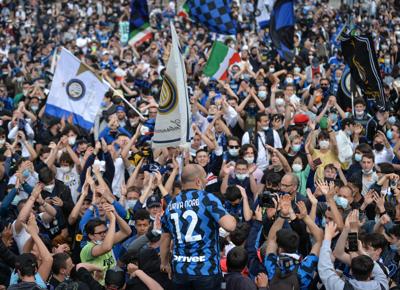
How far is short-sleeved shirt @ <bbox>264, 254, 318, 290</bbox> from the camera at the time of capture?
19.3 feet

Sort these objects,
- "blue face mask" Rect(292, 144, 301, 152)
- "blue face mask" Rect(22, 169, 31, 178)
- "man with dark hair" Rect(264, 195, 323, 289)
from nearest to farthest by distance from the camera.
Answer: "man with dark hair" Rect(264, 195, 323, 289)
"blue face mask" Rect(22, 169, 31, 178)
"blue face mask" Rect(292, 144, 301, 152)

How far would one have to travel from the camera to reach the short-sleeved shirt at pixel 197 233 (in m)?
5.95

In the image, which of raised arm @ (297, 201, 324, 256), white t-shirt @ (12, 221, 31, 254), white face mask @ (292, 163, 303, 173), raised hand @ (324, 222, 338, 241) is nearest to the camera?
raised hand @ (324, 222, 338, 241)

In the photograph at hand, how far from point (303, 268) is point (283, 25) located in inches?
426

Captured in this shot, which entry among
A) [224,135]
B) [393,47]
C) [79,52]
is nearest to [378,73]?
[224,135]

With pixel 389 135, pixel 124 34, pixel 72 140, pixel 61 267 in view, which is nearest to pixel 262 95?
pixel 389 135

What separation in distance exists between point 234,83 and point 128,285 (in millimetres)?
9815

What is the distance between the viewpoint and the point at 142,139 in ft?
37.1

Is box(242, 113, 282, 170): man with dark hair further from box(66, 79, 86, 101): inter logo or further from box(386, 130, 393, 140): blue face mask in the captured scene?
box(66, 79, 86, 101): inter logo

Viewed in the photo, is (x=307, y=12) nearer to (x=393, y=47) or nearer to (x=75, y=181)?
(x=393, y=47)

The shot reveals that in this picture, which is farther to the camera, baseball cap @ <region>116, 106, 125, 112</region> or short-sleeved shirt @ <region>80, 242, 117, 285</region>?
baseball cap @ <region>116, 106, 125, 112</region>

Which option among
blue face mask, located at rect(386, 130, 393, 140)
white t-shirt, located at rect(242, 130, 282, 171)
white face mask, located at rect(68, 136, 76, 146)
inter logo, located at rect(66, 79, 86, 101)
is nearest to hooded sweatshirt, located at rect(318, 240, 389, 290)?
white t-shirt, located at rect(242, 130, 282, 171)

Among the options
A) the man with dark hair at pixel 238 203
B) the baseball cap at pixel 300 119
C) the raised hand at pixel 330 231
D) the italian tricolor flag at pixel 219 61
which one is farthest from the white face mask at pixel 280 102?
the raised hand at pixel 330 231

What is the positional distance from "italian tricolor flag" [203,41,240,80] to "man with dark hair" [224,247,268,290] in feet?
31.6
